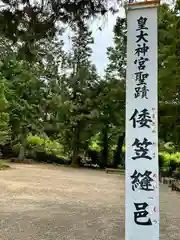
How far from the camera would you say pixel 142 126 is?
2438mm

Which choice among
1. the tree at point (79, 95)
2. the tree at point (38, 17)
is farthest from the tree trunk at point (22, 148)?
the tree at point (38, 17)

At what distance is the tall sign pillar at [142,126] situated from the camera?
2354 mm

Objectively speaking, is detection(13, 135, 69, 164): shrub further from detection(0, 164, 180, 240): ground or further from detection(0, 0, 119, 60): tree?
detection(0, 0, 119, 60): tree

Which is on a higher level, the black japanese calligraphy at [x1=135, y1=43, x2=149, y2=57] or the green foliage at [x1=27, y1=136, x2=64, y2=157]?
the green foliage at [x1=27, y1=136, x2=64, y2=157]

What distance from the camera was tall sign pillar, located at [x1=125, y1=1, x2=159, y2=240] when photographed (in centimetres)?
235

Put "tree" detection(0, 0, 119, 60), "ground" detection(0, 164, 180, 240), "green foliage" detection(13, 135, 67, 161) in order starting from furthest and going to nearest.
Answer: "green foliage" detection(13, 135, 67, 161)
"ground" detection(0, 164, 180, 240)
"tree" detection(0, 0, 119, 60)

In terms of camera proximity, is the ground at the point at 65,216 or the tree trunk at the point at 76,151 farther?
the tree trunk at the point at 76,151

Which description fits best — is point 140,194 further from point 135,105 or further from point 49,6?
point 49,6

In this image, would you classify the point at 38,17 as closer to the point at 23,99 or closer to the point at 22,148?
the point at 23,99

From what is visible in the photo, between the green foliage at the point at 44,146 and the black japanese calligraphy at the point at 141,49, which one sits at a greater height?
the green foliage at the point at 44,146

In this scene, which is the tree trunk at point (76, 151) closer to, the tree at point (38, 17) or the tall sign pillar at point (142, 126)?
the tree at point (38, 17)

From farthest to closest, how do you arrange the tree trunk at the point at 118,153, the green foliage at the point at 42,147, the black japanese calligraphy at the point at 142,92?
the green foliage at the point at 42,147, the tree trunk at the point at 118,153, the black japanese calligraphy at the point at 142,92

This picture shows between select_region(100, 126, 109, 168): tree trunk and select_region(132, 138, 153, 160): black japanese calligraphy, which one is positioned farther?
select_region(100, 126, 109, 168): tree trunk

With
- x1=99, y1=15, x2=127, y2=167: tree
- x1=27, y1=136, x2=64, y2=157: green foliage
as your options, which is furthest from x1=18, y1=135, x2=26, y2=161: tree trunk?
x1=99, y1=15, x2=127, y2=167: tree
